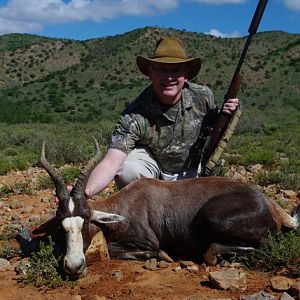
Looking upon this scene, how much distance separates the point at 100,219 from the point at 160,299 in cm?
116

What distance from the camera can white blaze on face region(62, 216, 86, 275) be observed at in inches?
187

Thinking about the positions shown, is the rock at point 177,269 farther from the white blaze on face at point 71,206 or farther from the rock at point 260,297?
the white blaze on face at point 71,206

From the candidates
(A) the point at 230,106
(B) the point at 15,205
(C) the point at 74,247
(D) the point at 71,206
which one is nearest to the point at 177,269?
(C) the point at 74,247

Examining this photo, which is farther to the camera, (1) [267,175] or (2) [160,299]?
(1) [267,175]

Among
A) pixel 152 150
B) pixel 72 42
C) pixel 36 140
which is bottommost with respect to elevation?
pixel 36 140

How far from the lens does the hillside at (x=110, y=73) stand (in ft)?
119

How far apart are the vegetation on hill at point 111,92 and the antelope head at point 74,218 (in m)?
3.03

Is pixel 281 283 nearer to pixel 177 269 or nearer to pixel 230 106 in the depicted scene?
pixel 177 269

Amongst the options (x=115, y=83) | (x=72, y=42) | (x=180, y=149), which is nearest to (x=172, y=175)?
(x=180, y=149)

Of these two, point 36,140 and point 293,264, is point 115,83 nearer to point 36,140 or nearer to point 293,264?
point 36,140

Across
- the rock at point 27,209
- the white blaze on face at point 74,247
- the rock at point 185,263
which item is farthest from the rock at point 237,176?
the white blaze on face at point 74,247

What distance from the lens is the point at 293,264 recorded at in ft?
16.3

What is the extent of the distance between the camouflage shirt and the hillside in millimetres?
21951

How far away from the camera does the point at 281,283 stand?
448cm
